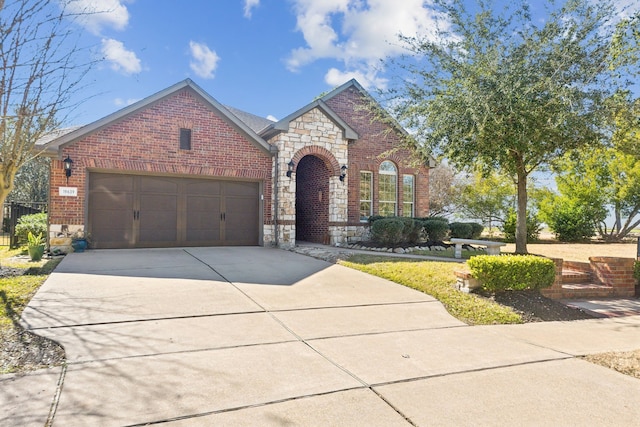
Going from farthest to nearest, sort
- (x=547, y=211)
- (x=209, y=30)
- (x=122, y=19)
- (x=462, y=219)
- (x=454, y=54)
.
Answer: (x=462, y=219)
(x=547, y=211)
(x=209, y=30)
(x=454, y=54)
(x=122, y=19)

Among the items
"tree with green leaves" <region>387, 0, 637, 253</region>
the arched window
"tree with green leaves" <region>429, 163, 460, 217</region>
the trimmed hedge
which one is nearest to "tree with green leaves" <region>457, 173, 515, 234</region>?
"tree with green leaves" <region>429, 163, 460, 217</region>

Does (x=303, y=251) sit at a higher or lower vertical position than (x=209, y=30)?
lower

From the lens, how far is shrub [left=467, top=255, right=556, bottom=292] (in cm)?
680

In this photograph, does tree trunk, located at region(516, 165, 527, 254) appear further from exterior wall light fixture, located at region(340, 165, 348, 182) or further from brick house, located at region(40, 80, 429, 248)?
exterior wall light fixture, located at region(340, 165, 348, 182)

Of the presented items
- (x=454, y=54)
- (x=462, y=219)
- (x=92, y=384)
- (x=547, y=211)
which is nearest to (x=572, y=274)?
(x=454, y=54)

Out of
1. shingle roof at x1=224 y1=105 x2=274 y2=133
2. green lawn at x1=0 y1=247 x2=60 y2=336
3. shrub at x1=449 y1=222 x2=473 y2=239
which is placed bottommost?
green lawn at x1=0 y1=247 x2=60 y2=336

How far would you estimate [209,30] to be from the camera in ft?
43.1

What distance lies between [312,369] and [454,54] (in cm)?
959

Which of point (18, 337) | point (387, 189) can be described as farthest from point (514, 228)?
point (18, 337)

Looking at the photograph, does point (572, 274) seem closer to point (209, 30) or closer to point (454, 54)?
point (454, 54)

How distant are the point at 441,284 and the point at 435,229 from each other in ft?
27.2

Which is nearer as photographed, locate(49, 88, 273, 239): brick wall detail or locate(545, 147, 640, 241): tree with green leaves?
locate(49, 88, 273, 239): brick wall detail

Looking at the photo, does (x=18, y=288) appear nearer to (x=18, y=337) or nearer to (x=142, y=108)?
(x=18, y=337)

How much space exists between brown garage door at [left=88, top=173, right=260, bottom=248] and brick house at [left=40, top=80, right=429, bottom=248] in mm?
30
